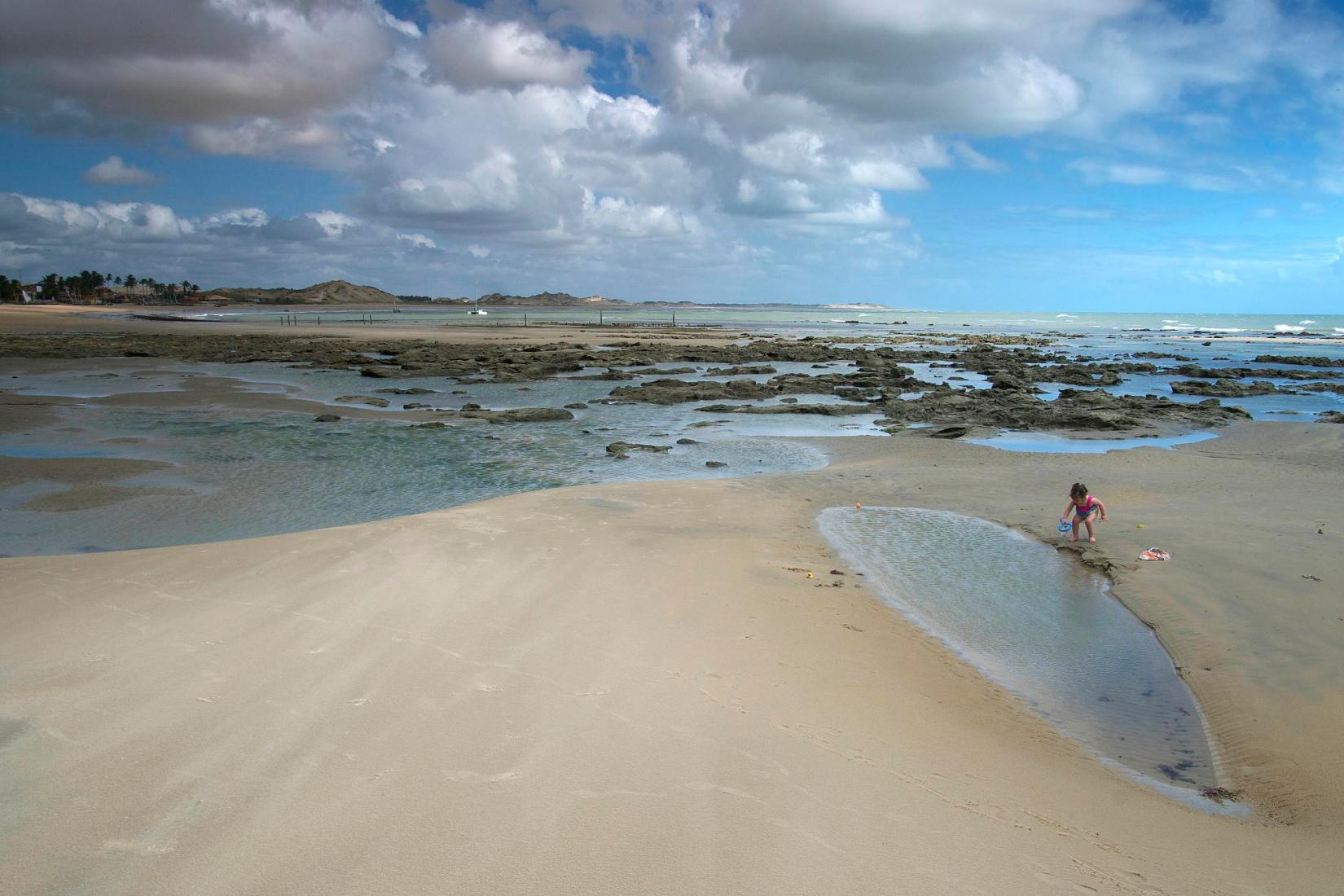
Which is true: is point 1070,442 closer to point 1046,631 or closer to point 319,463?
point 1046,631

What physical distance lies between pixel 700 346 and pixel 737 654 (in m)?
41.9

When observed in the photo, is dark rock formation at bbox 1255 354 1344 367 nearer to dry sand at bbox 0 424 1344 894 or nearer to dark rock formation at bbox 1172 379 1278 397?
dark rock formation at bbox 1172 379 1278 397

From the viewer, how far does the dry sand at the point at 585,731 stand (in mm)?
3178

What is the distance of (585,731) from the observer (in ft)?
14.0

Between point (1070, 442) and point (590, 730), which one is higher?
point (1070, 442)

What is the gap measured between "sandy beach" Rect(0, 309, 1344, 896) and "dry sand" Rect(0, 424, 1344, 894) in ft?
0.06

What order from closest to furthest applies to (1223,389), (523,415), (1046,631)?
1. (1046,631)
2. (523,415)
3. (1223,389)

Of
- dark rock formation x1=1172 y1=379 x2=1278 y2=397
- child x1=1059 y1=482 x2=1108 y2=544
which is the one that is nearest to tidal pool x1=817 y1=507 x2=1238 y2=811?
child x1=1059 y1=482 x2=1108 y2=544

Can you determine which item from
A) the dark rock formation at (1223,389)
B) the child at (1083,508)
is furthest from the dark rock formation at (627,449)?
the dark rock formation at (1223,389)

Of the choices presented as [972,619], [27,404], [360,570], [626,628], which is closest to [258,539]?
[360,570]

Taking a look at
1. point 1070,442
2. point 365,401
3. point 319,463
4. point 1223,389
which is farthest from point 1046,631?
point 1223,389

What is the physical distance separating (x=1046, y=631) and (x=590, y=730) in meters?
4.82

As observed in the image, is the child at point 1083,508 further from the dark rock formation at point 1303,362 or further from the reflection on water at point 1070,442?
the dark rock formation at point 1303,362

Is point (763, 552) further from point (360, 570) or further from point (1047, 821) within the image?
point (1047, 821)
